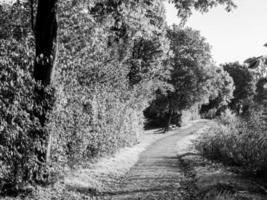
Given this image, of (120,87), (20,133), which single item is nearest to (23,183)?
(20,133)

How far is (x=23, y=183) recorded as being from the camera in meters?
9.80

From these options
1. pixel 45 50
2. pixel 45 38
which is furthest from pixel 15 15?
pixel 45 50

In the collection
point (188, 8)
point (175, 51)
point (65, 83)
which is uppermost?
point (175, 51)

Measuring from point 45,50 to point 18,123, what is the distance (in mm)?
2857

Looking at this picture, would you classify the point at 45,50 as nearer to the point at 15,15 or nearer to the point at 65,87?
the point at 65,87

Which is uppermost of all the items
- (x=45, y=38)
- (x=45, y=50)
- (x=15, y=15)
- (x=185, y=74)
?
(x=185, y=74)

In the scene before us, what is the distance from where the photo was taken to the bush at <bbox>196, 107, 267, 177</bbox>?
45.4 ft

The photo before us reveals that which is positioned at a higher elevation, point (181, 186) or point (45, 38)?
point (45, 38)

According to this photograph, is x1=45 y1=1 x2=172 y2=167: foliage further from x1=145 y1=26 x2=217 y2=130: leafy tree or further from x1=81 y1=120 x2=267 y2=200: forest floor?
x1=145 y1=26 x2=217 y2=130: leafy tree

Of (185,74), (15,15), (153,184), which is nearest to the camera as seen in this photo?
(153,184)

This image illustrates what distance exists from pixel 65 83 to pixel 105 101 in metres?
8.13

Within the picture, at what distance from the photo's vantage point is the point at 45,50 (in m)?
10.9

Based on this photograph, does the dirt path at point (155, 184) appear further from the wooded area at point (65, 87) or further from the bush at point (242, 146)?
the bush at point (242, 146)

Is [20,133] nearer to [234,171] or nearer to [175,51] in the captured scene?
[234,171]
